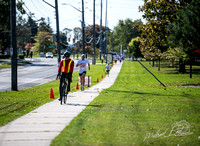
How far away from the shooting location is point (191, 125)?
7484mm

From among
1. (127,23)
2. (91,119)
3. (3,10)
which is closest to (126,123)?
(91,119)

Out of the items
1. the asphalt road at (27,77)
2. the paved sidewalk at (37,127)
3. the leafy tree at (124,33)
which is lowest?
the asphalt road at (27,77)

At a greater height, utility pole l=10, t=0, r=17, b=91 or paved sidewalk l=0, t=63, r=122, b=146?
utility pole l=10, t=0, r=17, b=91

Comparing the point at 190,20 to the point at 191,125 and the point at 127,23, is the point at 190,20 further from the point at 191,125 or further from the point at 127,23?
the point at 127,23

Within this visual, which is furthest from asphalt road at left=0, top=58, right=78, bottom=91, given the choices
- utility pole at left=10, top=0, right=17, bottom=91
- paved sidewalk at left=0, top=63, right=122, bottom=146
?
paved sidewalk at left=0, top=63, right=122, bottom=146

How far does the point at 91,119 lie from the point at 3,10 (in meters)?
58.1

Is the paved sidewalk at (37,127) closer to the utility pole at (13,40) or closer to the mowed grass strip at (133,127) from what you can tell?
the mowed grass strip at (133,127)
